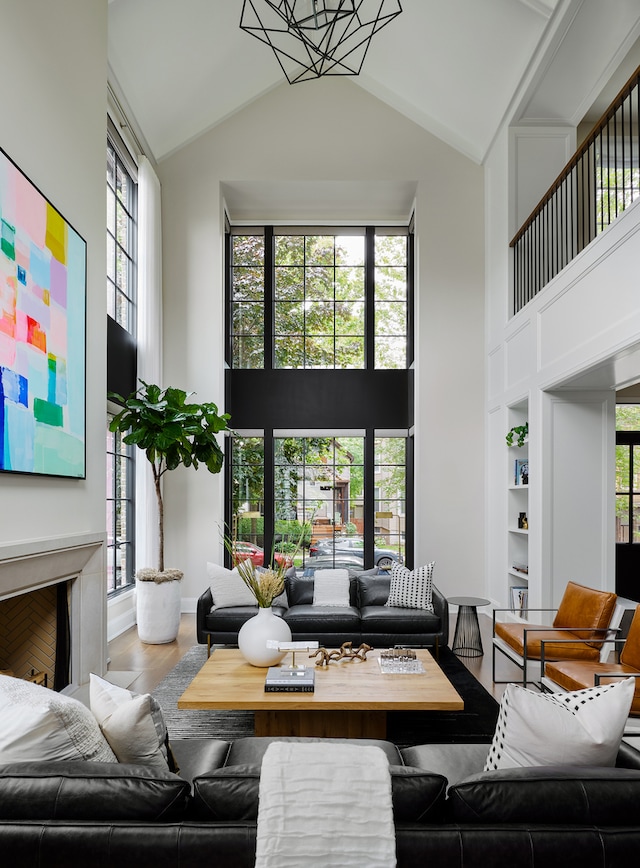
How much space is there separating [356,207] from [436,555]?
4.62m

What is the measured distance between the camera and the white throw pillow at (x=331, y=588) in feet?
19.9

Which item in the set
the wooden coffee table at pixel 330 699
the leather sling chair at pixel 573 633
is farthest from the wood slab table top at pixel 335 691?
the leather sling chair at pixel 573 633

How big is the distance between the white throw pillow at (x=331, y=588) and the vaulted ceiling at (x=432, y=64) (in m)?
5.08

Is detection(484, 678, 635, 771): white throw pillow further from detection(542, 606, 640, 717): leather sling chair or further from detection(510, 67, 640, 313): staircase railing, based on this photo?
detection(510, 67, 640, 313): staircase railing

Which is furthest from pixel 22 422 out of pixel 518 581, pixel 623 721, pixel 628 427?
pixel 628 427

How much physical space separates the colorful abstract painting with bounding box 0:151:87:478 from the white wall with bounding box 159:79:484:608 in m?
3.81

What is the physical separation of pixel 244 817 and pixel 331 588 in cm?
437

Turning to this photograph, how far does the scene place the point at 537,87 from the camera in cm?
668

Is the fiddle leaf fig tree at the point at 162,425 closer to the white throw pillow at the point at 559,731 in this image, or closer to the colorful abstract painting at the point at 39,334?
the colorful abstract painting at the point at 39,334

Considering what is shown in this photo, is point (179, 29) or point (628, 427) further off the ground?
point (179, 29)

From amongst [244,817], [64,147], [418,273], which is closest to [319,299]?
[418,273]

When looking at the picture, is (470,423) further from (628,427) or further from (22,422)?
(22,422)

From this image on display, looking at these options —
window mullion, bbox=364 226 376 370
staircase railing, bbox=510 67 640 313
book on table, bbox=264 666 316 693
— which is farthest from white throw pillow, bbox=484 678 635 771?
window mullion, bbox=364 226 376 370

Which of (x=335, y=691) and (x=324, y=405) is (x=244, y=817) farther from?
(x=324, y=405)
